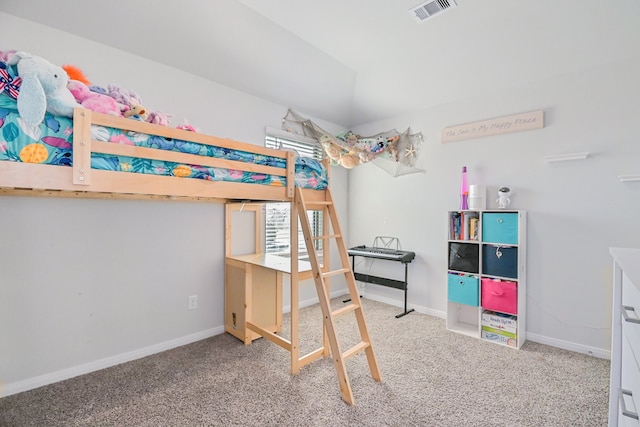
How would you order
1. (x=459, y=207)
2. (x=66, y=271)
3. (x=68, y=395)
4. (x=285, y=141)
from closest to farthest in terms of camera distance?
(x=68, y=395), (x=66, y=271), (x=459, y=207), (x=285, y=141)

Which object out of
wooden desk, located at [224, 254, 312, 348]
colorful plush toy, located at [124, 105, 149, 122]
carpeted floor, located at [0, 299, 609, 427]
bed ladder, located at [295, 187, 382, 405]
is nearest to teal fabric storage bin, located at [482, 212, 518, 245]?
carpeted floor, located at [0, 299, 609, 427]

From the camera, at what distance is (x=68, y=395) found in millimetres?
1943

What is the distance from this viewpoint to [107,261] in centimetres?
231

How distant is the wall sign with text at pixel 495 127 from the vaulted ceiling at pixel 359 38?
1.08 ft

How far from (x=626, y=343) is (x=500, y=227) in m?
1.73

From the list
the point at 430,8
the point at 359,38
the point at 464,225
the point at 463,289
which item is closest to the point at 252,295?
the point at 463,289

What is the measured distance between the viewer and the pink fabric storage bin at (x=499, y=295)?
270 cm

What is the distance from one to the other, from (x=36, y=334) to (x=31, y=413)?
0.50 meters

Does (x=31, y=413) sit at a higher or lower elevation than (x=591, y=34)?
lower

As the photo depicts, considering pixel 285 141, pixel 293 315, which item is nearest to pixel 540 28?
pixel 285 141

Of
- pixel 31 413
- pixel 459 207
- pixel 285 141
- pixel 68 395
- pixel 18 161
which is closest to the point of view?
pixel 18 161

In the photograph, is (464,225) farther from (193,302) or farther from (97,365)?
(97,365)

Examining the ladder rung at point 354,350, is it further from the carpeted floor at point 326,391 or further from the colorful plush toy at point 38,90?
the colorful plush toy at point 38,90

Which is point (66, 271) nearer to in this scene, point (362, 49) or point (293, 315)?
point (293, 315)
